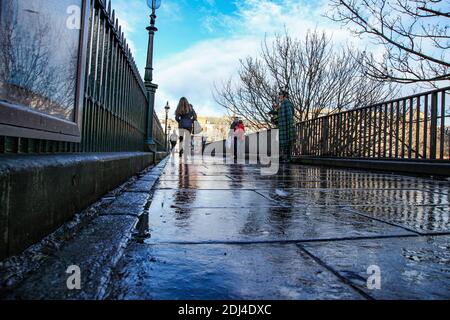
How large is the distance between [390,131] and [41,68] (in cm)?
684

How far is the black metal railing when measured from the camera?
18.6ft

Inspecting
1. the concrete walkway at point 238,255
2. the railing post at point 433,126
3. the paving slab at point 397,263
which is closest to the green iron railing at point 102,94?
the concrete walkway at point 238,255

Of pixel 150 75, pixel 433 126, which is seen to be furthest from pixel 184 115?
pixel 433 126

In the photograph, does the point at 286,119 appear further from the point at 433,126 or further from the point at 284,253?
the point at 284,253

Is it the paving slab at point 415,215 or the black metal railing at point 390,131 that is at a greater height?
the black metal railing at point 390,131

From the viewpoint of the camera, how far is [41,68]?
5.13ft

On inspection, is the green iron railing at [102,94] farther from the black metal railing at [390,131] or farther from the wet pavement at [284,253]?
the black metal railing at [390,131]

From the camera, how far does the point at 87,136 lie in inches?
101

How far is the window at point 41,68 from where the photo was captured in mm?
1236

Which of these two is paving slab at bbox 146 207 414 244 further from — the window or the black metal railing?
the black metal railing

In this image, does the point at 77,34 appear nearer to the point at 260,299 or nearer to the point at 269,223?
the point at 269,223

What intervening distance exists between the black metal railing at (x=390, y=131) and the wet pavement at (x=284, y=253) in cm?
400

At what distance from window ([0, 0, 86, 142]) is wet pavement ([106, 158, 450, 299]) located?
24.3 inches
